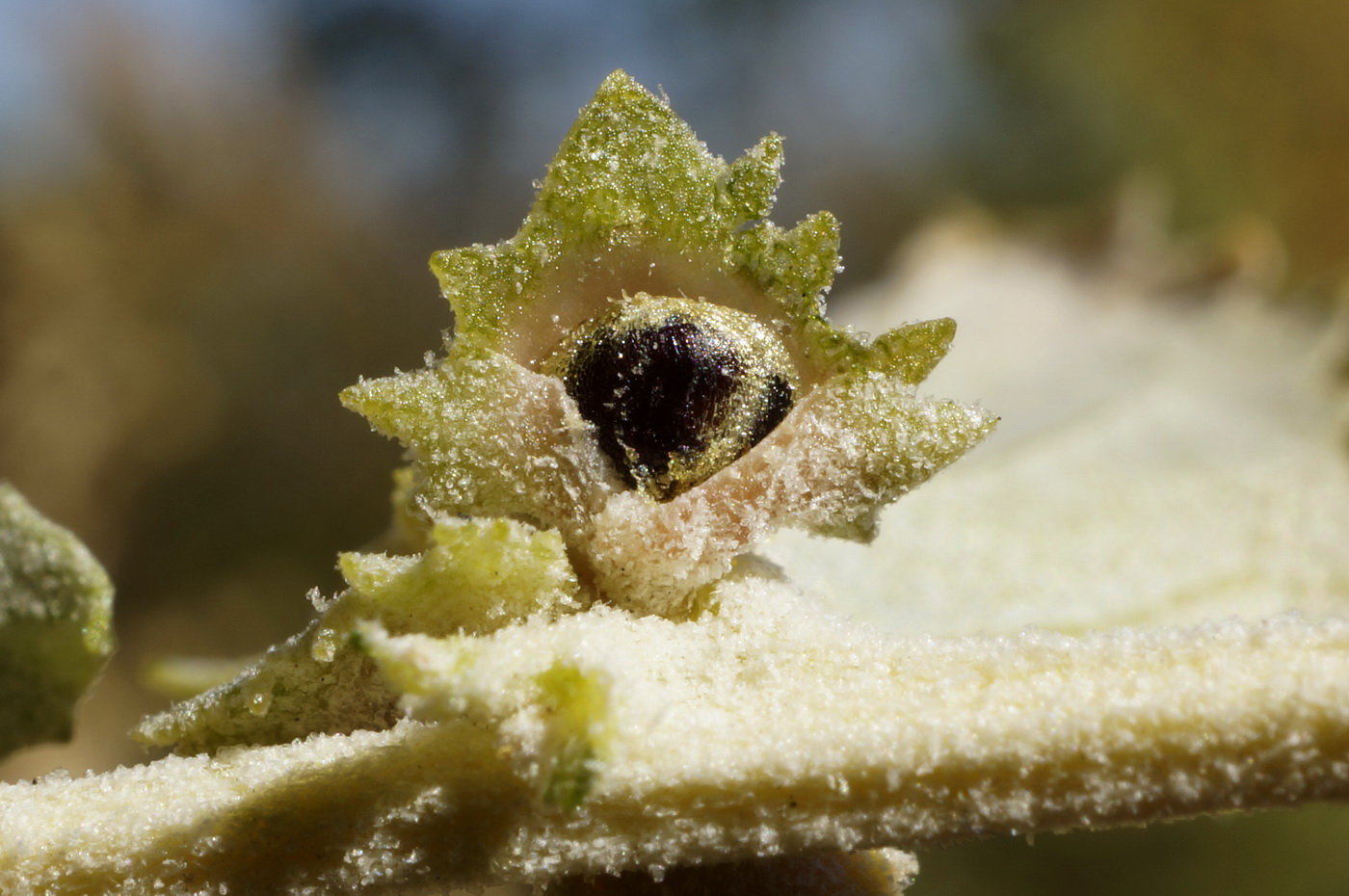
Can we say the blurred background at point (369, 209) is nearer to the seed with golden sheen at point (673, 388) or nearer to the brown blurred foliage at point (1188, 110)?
the brown blurred foliage at point (1188, 110)

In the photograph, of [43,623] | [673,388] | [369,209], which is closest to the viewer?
[673,388]

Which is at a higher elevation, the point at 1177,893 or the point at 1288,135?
the point at 1288,135

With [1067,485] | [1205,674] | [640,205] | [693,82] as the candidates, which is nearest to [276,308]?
[693,82]

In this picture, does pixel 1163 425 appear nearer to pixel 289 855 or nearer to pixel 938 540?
pixel 938 540

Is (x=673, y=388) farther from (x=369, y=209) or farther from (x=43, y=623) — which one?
(x=369, y=209)

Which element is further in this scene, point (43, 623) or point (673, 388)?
point (43, 623)

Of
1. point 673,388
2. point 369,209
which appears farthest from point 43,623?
point 369,209

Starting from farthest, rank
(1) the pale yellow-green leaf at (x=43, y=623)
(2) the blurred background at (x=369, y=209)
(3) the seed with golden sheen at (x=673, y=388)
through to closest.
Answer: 1. (2) the blurred background at (x=369, y=209)
2. (1) the pale yellow-green leaf at (x=43, y=623)
3. (3) the seed with golden sheen at (x=673, y=388)

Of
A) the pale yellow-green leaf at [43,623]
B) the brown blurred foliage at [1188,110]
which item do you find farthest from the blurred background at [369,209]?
the pale yellow-green leaf at [43,623]
